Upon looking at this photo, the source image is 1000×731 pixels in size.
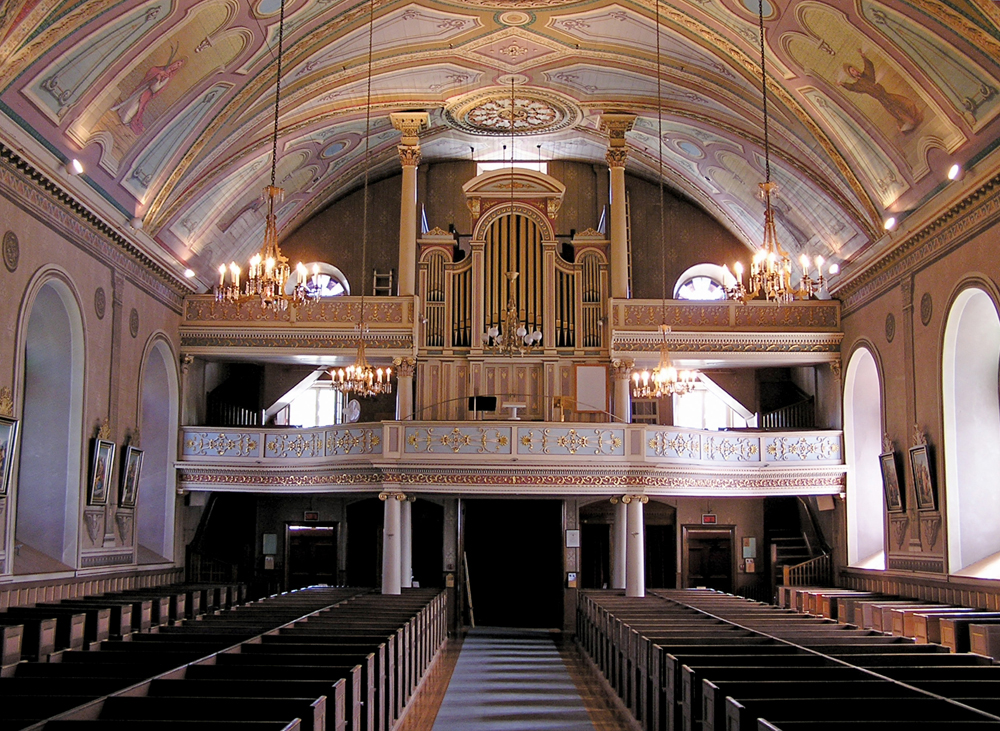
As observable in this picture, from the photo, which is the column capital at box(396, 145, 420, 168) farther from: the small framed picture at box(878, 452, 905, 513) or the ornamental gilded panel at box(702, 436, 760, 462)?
the small framed picture at box(878, 452, 905, 513)

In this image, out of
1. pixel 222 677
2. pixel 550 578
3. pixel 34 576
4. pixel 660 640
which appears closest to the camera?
pixel 222 677

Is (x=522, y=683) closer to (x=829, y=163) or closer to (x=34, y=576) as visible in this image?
(x=34, y=576)

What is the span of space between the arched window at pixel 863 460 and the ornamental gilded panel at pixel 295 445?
436 inches

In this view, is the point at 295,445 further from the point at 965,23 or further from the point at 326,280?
the point at 965,23

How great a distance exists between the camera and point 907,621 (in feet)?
46.9

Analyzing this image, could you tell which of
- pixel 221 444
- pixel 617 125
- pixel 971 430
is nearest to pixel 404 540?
pixel 221 444

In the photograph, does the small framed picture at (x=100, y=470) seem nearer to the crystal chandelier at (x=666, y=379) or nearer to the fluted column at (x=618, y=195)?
the crystal chandelier at (x=666, y=379)

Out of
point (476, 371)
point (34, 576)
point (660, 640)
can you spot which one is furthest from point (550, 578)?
point (660, 640)

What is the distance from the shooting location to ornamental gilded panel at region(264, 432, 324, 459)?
20.8 meters

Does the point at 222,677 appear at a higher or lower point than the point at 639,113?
lower

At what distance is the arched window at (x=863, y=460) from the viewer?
21062 mm

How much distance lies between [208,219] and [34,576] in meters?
8.87

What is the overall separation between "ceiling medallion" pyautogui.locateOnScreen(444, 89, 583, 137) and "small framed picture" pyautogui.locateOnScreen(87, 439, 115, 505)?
10397 mm

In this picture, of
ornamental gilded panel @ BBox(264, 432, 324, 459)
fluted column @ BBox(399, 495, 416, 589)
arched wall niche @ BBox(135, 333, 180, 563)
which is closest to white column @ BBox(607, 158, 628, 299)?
fluted column @ BBox(399, 495, 416, 589)
